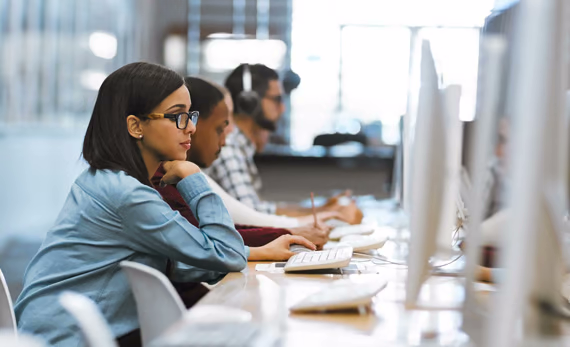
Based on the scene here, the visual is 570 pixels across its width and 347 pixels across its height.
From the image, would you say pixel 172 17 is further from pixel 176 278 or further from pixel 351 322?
pixel 351 322

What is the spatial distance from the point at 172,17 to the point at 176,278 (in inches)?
257

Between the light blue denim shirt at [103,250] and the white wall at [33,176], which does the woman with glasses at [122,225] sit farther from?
the white wall at [33,176]

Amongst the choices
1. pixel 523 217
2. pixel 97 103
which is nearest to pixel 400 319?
pixel 523 217

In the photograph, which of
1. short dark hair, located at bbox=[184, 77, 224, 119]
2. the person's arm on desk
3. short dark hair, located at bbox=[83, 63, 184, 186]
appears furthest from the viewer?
the person's arm on desk

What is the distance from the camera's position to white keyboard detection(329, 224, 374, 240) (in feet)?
8.27

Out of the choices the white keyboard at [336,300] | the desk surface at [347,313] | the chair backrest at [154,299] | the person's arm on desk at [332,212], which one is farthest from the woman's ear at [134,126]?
the person's arm on desk at [332,212]

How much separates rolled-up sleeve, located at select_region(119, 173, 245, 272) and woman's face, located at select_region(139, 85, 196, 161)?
0.60ft

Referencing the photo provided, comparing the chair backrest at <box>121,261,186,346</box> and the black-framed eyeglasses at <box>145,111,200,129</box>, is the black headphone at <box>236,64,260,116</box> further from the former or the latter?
the chair backrest at <box>121,261,186,346</box>

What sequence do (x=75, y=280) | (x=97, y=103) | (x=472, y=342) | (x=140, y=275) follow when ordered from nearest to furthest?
(x=472, y=342) < (x=140, y=275) < (x=75, y=280) < (x=97, y=103)

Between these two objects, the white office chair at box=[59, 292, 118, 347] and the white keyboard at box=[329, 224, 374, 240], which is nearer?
the white office chair at box=[59, 292, 118, 347]

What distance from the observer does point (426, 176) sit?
1.12 metres

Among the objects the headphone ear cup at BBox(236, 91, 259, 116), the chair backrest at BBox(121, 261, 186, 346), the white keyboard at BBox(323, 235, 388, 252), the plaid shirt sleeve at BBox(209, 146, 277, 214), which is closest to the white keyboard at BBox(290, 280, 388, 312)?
the chair backrest at BBox(121, 261, 186, 346)

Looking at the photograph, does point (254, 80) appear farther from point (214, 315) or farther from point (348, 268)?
point (214, 315)

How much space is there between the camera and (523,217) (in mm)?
704
